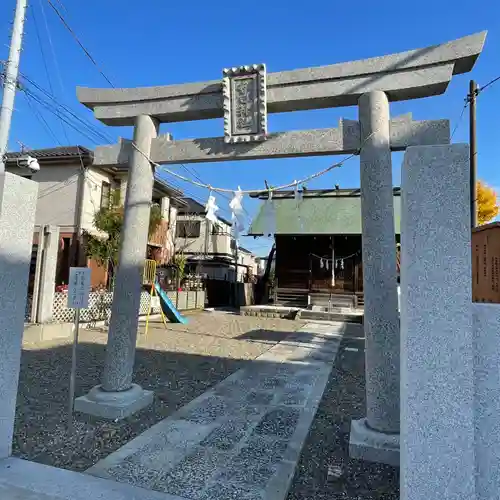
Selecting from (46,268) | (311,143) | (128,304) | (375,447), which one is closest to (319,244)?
(46,268)

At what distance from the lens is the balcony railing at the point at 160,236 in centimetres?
1875

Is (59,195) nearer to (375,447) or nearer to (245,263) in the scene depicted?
(375,447)

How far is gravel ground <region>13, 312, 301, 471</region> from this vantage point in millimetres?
3436

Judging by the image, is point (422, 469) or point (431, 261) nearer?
point (422, 469)

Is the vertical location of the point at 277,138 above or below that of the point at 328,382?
above

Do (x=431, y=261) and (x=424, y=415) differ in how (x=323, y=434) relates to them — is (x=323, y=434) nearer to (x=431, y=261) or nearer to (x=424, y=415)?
(x=424, y=415)

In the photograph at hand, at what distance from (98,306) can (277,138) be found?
10.2 metres

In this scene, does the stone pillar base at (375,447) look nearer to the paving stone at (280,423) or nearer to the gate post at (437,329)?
the paving stone at (280,423)

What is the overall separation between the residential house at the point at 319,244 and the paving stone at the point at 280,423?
11.6 m

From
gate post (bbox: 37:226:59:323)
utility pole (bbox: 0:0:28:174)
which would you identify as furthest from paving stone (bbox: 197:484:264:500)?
utility pole (bbox: 0:0:28:174)

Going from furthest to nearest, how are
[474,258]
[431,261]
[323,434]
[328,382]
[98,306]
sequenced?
[98,306]
[328,382]
[323,434]
[474,258]
[431,261]

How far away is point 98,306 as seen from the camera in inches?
476

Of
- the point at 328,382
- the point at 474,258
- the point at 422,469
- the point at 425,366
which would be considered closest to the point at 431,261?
the point at 425,366

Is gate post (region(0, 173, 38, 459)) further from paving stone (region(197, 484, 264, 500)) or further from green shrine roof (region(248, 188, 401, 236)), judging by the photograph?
green shrine roof (region(248, 188, 401, 236))
